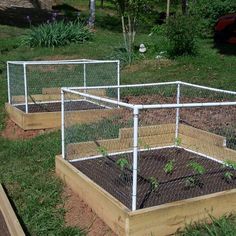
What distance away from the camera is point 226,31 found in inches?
665

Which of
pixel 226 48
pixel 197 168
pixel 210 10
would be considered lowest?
pixel 197 168

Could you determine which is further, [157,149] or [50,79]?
[50,79]

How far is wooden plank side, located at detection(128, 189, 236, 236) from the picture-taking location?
4.42 metres

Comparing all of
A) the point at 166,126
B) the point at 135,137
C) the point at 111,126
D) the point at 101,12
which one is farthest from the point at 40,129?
the point at 101,12

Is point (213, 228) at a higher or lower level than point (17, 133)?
higher

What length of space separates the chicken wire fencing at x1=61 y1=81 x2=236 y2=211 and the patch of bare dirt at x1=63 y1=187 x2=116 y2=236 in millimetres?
283

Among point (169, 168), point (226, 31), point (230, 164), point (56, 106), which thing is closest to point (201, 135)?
point (230, 164)

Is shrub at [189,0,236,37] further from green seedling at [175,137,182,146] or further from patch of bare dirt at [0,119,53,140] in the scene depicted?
green seedling at [175,137,182,146]

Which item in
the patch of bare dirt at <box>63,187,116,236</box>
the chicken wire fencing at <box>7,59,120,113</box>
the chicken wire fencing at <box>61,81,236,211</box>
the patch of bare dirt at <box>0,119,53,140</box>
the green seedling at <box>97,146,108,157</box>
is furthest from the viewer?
the chicken wire fencing at <box>7,59,120,113</box>

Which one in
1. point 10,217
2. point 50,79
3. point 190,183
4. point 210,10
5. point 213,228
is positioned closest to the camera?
point 213,228

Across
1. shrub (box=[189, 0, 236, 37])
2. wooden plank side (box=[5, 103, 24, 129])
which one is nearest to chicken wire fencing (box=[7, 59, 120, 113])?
wooden plank side (box=[5, 103, 24, 129])

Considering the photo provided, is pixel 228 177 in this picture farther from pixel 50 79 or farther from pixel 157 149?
pixel 50 79

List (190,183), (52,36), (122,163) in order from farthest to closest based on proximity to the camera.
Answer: (52,36) < (190,183) < (122,163)

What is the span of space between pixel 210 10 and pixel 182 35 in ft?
20.2
